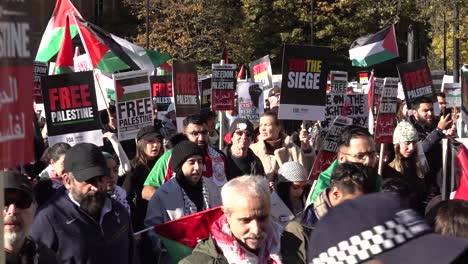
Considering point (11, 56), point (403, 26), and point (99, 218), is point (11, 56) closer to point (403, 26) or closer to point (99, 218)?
point (99, 218)

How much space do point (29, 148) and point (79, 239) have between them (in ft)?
7.28

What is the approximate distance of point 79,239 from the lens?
5.30m

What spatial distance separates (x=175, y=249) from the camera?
594 centimetres

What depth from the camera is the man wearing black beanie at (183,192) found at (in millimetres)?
6453

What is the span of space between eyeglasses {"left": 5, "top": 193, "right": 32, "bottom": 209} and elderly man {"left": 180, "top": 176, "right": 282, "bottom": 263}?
0.88 metres

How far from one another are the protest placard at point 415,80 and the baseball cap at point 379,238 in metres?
10.4

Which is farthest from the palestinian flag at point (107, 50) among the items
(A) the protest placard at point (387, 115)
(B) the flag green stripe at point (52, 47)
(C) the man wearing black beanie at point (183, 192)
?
(C) the man wearing black beanie at point (183, 192)

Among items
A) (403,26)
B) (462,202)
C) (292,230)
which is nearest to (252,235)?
(292,230)

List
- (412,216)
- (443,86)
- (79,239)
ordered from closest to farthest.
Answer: (412,216) < (79,239) < (443,86)

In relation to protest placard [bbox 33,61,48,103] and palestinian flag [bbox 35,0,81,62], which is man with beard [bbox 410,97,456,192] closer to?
protest placard [bbox 33,61,48,103]

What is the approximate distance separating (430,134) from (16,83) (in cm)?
743

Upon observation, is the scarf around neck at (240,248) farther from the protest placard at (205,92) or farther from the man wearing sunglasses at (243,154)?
the protest placard at (205,92)

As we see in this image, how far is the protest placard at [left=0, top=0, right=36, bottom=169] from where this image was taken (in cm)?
299

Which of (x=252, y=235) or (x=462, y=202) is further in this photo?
(x=252, y=235)
